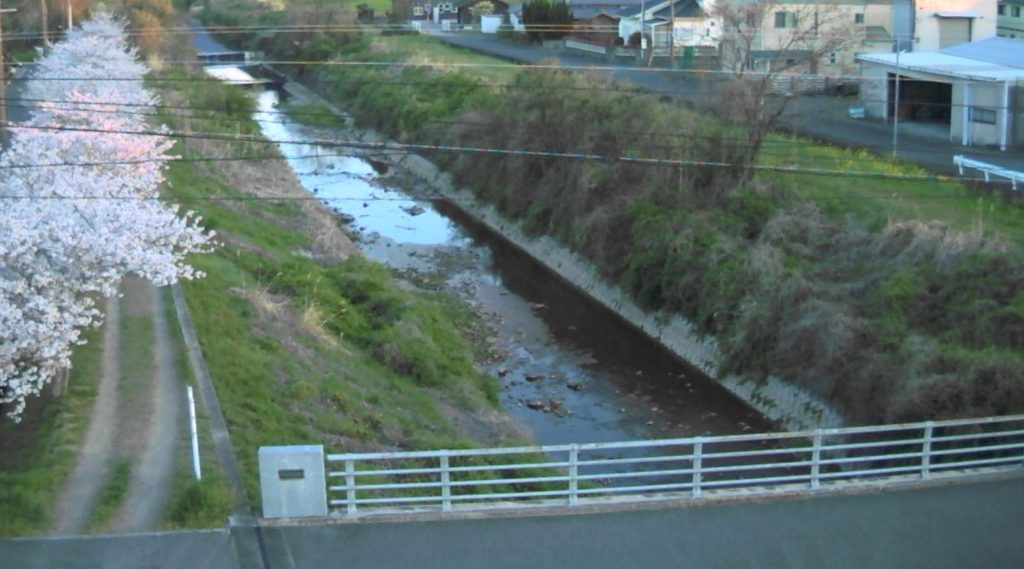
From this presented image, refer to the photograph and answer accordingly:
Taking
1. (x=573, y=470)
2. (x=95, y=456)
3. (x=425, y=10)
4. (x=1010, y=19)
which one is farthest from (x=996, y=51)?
(x=425, y=10)

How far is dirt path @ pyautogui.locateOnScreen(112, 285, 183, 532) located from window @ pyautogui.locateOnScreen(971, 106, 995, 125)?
59.9 feet

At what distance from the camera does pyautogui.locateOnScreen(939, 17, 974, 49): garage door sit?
36719 millimetres

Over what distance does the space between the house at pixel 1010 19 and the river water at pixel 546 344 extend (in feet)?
70.5

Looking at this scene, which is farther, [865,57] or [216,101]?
[216,101]

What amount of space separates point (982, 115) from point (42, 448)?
833 inches

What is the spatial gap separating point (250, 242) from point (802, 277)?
9329 mm

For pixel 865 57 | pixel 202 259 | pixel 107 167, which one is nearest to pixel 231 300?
pixel 202 259

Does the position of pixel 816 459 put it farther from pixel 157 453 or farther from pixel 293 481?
pixel 157 453

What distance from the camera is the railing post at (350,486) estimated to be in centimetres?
820

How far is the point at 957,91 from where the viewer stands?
26.8m

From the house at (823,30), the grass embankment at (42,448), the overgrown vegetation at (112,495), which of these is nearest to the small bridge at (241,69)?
the house at (823,30)

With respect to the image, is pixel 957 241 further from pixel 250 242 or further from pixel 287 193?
pixel 287 193

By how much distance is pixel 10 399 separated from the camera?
10.4 m

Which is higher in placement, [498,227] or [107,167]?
[107,167]
